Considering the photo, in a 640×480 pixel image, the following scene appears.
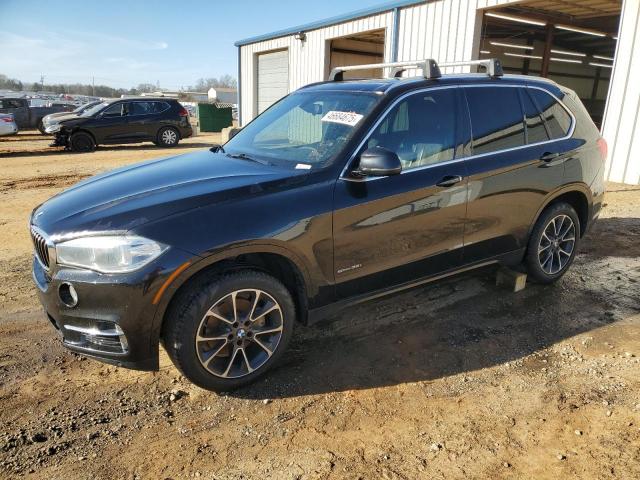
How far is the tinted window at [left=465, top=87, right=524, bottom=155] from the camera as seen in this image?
12.4 feet

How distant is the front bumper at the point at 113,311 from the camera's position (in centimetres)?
255

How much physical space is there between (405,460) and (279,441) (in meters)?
0.68

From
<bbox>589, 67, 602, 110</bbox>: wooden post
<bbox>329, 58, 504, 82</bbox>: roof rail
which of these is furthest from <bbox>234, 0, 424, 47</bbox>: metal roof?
<bbox>589, 67, 602, 110</bbox>: wooden post

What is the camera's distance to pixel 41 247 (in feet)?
9.37

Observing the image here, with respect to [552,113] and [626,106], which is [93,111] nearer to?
[626,106]

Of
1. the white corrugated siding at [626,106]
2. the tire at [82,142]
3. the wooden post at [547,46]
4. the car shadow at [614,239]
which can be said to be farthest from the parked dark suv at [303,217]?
the tire at [82,142]

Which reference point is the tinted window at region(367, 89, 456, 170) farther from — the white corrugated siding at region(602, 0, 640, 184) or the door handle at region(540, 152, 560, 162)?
the white corrugated siding at region(602, 0, 640, 184)

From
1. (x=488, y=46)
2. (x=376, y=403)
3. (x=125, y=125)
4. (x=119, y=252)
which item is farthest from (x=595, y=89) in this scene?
Result: (x=119, y=252)

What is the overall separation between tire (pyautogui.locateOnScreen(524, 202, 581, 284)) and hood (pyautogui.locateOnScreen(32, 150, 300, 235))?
2.49 meters

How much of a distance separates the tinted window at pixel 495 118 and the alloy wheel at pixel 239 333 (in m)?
2.05

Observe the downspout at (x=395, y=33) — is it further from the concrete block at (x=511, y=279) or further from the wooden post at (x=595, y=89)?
the wooden post at (x=595, y=89)

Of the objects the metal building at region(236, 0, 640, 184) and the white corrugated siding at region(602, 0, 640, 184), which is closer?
the white corrugated siding at region(602, 0, 640, 184)

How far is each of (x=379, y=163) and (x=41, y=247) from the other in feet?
6.87

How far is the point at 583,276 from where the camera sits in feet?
16.4
